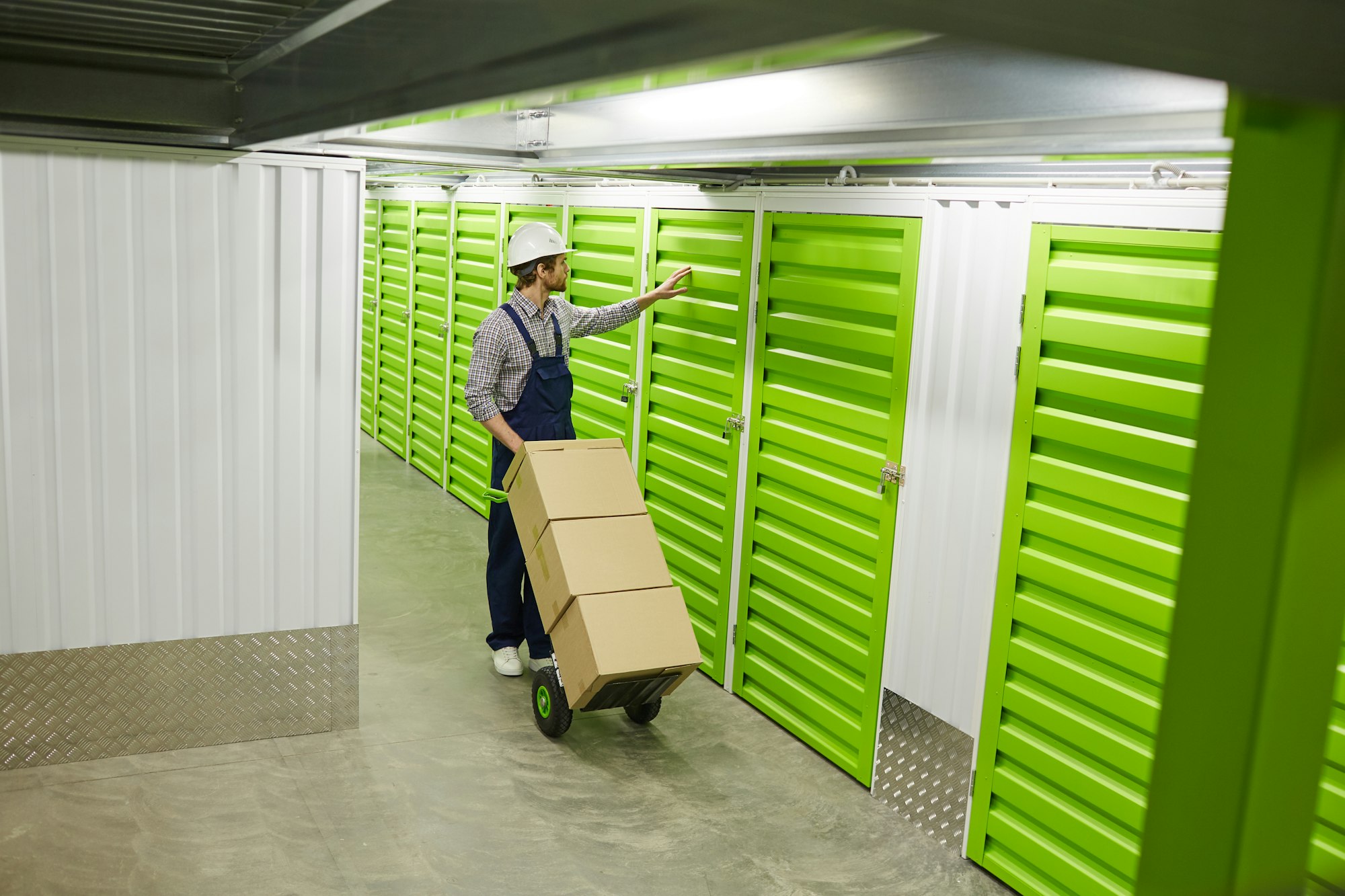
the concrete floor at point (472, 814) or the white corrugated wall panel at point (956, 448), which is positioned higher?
the white corrugated wall panel at point (956, 448)

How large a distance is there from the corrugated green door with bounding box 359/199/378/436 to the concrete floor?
6.16m

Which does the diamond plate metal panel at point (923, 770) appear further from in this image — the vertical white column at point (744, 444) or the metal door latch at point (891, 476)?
the vertical white column at point (744, 444)

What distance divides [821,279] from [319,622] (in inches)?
106

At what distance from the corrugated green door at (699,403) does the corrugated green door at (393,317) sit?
4.48 meters

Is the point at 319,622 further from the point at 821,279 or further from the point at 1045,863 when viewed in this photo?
the point at 1045,863

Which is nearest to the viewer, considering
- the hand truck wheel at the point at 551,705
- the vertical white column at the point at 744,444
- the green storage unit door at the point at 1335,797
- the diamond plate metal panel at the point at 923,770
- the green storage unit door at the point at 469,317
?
the green storage unit door at the point at 1335,797

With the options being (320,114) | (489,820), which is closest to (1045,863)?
(489,820)

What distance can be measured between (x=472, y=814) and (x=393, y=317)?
6.95 meters

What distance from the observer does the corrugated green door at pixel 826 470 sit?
4691mm

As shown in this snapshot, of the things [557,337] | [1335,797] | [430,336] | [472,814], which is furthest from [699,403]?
[430,336]

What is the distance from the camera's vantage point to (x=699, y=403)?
5.98 m

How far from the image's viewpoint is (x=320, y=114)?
2822 millimetres

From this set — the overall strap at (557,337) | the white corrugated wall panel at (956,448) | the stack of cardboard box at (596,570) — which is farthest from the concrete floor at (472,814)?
the overall strap at (557,337)

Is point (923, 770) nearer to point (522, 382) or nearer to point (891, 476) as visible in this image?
point (891, 476)
